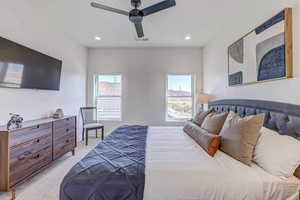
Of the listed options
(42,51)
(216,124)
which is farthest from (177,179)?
(42,51)

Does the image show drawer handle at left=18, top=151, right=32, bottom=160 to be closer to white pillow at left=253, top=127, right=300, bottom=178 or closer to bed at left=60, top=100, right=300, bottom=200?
bed at left=60, top=100, right=300, bottom=200

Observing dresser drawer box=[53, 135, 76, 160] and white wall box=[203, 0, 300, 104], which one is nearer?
white wall box=[203, 0, 300, 104]

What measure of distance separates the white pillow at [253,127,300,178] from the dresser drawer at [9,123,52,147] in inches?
110

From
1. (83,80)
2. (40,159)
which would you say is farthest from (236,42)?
(83,80)

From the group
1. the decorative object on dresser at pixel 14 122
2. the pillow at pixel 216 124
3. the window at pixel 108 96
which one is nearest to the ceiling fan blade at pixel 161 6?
the pillow at pixel 216 124

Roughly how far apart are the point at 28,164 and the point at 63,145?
0.93 meters

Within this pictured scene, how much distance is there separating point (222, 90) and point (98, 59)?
145 inches

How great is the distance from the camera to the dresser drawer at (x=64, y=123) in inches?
123

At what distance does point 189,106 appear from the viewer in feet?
17.2

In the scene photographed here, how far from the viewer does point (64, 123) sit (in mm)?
3402

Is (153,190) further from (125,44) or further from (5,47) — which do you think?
(125,44)

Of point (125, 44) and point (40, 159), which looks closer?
point (40, 159)

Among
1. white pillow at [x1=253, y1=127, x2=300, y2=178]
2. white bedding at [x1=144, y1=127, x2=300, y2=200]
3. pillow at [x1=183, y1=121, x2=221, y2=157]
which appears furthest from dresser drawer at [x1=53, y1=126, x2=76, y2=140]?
white pillow at [x1=253, y1=127, x2=300, y2=178]

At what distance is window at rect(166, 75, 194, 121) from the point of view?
5207 millimetres
